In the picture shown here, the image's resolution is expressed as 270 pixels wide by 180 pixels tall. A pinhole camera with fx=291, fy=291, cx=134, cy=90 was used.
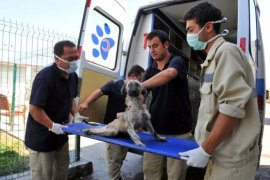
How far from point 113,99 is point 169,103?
1250 millimetres

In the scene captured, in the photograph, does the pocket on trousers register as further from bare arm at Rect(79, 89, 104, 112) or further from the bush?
the bush

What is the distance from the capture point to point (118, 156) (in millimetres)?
4137

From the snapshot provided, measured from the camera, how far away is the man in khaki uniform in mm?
1636

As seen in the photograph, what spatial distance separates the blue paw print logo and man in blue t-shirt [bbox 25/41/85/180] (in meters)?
0.99

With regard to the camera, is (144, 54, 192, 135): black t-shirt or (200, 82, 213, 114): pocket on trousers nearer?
(200, 82, 213, 114): pocket on trousers

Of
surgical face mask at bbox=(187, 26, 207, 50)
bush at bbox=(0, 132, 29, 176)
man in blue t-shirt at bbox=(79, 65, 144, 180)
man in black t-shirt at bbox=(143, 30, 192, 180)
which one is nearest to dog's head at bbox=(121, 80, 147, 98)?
man in black t-shirt at bbox=(143, 30, 192, 180)

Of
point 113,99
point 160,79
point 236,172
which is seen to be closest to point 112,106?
point 113,99

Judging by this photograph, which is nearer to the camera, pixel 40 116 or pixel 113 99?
pixel 40 116

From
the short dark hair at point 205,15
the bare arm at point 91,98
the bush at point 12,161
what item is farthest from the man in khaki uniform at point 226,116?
the bush at point 12,161

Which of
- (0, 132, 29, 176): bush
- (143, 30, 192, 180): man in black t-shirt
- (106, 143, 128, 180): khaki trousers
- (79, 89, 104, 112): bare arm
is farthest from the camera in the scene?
(0, 132, 29, 176): bush

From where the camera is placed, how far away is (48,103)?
2.90 metres

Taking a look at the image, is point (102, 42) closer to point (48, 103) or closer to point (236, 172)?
point (48, 103)

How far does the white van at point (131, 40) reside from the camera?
3.60 m

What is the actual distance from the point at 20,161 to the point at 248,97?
13.4 ft
